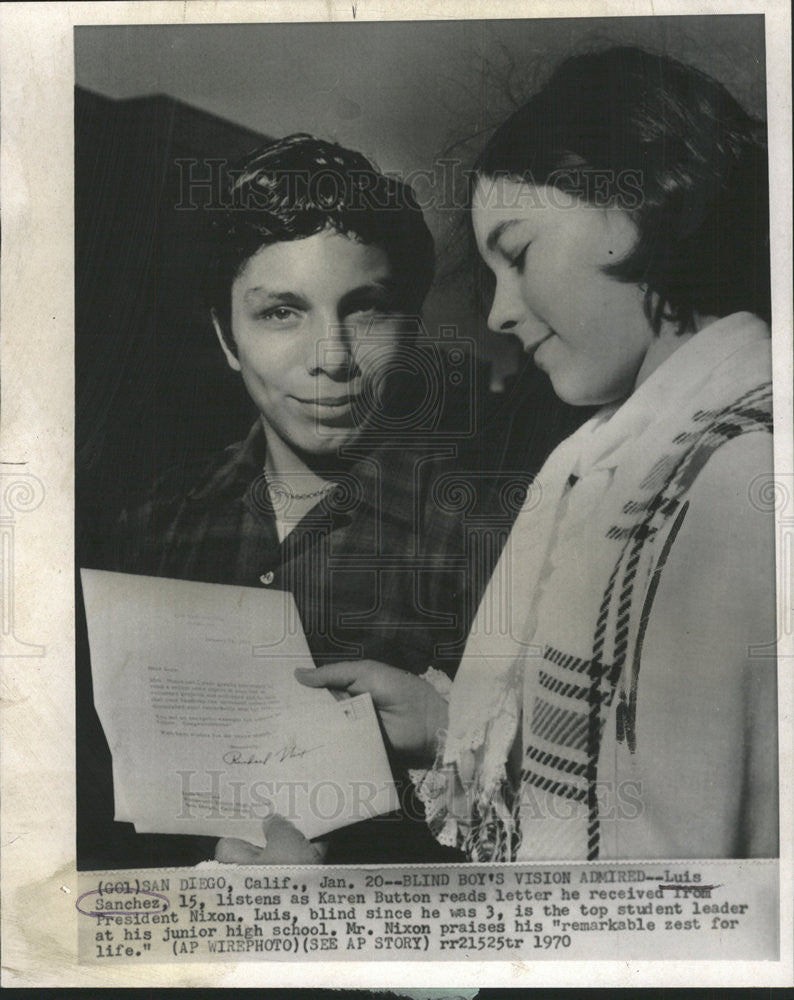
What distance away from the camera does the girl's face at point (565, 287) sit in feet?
6.88

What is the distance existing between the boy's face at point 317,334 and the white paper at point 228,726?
45 centimetres

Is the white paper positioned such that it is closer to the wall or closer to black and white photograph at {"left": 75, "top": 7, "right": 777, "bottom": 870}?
black and white photograph at {"left": 75, "top": 7, "right": 777, "bottom": 870}

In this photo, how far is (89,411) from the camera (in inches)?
83.9

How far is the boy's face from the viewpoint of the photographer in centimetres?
211

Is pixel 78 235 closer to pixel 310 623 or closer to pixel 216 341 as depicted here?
pixel 216 341

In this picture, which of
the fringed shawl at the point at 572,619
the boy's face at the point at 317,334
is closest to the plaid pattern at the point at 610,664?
the fringed shawl at the point at 572,619

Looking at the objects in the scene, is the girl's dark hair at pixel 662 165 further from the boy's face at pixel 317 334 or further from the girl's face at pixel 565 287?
the boy's face at pixel 317 334

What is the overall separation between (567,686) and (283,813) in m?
0.76

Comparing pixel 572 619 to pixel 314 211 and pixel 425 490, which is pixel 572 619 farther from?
pixel 314 211

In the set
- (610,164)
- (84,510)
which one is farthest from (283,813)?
(610,164)

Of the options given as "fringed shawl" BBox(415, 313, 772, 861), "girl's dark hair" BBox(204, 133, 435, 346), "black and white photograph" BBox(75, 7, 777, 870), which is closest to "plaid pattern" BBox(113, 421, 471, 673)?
"black and white photograph" BBox(75, 7, 777, 870)

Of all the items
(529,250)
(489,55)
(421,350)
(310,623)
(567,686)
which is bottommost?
(567,686)

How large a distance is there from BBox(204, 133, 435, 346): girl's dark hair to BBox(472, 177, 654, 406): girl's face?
0.18 metres

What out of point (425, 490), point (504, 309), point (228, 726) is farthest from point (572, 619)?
point (228, 726)
